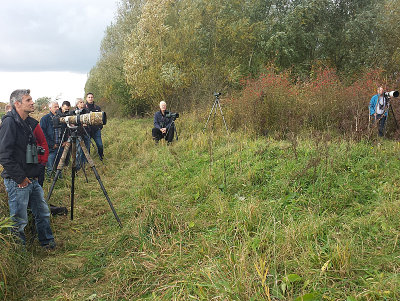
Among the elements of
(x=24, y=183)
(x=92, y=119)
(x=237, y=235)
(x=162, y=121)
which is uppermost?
(x=92, y=119)

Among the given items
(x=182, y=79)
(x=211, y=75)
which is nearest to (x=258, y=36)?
(x=211, y=75)

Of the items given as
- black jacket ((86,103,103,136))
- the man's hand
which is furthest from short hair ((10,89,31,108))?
black jacket ((86,103,103,136))

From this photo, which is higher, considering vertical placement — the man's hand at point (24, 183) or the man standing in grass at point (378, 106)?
the man standing in grass at point (378, 106)

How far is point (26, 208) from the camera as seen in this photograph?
11.2ft

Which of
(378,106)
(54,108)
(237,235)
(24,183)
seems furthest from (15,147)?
(378,106)

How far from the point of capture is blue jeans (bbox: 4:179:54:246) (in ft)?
11.0

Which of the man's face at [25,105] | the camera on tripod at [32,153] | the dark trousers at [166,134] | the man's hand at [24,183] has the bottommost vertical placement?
the man's hand at [24,183]

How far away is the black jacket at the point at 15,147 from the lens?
3.24 m

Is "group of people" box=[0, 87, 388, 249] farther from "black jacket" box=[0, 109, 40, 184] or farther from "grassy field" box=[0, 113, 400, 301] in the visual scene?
"grassy field" box=[0, 113, 400, 301]

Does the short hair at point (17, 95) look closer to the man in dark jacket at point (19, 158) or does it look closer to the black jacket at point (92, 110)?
the man in dark jacket at point (19, 158)

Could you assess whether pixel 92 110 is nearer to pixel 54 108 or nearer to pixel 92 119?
pixel 54 108

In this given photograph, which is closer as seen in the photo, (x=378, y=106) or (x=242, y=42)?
(x=378, y=106)

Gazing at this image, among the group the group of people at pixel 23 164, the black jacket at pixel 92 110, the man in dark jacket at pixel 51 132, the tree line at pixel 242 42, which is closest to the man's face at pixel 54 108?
the man in dark jacket at pixel 51 132

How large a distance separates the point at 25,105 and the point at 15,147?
1.81ft
